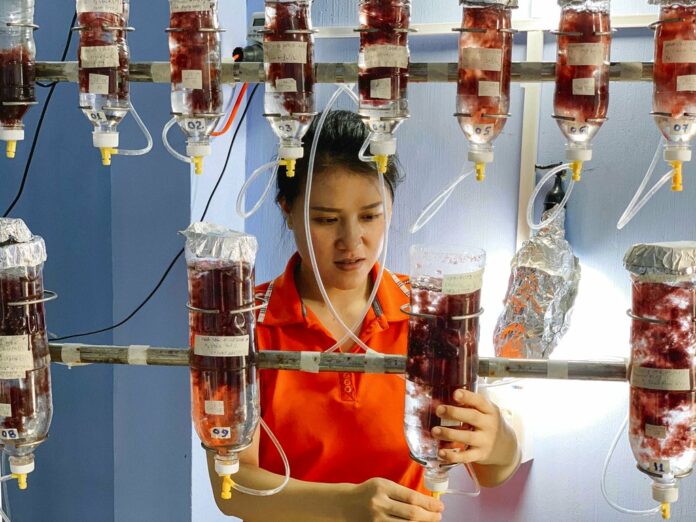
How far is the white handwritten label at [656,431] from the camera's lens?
1.04 meters

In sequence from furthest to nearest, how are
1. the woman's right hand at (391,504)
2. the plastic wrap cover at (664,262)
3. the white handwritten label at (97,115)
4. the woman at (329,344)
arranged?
the woman at (329,344) → the woman's right hand at (391,504) → the white handwritten label at (97,115) → the plastic wrap cover at (664,262)

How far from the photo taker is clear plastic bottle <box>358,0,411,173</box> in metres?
1.10

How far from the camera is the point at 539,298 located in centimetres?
195

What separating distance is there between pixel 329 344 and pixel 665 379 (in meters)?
0.73

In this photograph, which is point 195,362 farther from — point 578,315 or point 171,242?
point 578,315

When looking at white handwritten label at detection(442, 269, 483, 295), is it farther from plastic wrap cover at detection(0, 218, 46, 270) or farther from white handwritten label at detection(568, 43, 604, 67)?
plastic wrap cover at detection(0, 218, 46, 270)

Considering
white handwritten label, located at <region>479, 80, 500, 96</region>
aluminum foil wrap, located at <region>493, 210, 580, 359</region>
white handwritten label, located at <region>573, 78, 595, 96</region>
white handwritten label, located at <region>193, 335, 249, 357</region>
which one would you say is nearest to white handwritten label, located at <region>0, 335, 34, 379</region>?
white handwritten label, located at <region>193, 335, 249, 357</region>

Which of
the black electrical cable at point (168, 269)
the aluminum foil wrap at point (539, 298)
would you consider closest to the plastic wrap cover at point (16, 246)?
the black electrical cable at point (168, 269)

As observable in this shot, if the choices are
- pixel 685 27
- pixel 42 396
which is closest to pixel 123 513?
pixel 42 396

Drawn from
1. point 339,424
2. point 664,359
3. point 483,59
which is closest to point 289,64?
point 483,59

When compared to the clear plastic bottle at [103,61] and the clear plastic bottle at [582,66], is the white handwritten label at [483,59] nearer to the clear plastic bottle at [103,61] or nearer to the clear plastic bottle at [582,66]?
the clear plastic bottle at [582,66]

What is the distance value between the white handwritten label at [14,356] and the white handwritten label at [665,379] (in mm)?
770

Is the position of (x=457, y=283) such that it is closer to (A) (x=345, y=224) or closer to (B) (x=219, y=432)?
(B) (x=219, y=432)

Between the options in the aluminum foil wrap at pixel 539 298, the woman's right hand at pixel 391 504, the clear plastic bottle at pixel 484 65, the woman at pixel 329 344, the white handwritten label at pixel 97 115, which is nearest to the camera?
the clear plastic bottle at pixel 484 65
